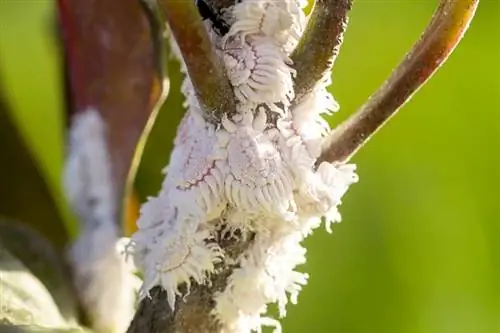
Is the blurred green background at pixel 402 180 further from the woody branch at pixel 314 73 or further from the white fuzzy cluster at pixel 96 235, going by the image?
the woody branch at pixel 314 73

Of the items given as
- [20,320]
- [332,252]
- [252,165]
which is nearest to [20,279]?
[20,320]

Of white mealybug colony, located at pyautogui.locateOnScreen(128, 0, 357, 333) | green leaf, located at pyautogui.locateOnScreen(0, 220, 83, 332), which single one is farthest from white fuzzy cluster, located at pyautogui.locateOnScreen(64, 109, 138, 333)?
white mealybug colony, located at pyautogui.locateOnScreen(128, 0, 357, 333)

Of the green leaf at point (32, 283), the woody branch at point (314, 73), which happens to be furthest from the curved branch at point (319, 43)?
the green leaf at point (32, 283)

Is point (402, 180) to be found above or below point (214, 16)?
above

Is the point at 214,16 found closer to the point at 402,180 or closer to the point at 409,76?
the point at 409,76

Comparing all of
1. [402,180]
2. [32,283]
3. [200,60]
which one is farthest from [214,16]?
[402,180]

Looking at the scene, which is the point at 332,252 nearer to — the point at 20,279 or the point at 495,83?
the point at 495,83
